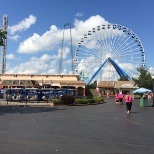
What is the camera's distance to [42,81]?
78.1m

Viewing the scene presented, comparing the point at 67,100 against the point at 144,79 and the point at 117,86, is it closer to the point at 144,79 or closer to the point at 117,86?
the point at 144,79

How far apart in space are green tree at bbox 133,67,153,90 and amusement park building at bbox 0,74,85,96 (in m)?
15.5

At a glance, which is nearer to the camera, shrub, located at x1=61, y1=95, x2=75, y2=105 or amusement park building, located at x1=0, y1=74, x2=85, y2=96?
shrub, located at x1=61, y1=95, x2=75, y2=105

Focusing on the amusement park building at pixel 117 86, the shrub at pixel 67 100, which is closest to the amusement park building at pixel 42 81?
the amusement park building at pixel 117 86

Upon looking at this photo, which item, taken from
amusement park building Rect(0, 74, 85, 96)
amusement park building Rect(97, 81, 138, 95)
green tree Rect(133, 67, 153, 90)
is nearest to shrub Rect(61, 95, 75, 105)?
amusement park building Rect(0, 74, 85, 96)

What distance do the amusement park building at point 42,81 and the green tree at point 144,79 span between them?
15519 mm

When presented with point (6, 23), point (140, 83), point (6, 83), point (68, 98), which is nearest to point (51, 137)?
point (68, 98)

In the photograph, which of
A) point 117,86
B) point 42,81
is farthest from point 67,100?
point 117,86

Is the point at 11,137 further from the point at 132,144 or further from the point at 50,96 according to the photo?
the point at 50,96

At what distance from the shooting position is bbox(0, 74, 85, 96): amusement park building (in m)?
78.2

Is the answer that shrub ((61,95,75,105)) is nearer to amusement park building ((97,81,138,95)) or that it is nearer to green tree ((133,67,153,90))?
green tree ((133,67,153,90))

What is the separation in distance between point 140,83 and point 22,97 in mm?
48067

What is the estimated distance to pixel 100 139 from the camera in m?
11.1

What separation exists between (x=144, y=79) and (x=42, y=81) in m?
25.9
